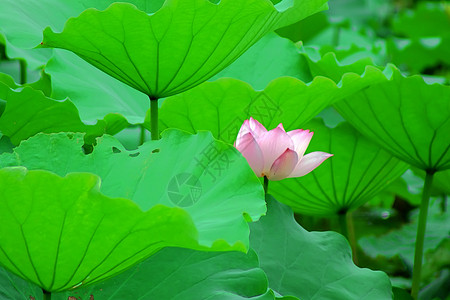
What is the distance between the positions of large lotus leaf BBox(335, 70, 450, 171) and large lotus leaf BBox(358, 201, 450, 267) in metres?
0.42

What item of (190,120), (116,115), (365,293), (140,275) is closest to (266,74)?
(190,120)

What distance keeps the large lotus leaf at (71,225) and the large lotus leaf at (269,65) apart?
71 centimetres

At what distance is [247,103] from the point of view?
110 cm

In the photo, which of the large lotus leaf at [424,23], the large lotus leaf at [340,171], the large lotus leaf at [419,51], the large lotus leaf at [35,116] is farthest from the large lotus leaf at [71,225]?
the large lotus leaf at [424,23]

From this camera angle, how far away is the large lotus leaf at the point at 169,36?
894mm

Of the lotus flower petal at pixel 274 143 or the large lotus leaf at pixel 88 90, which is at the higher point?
the lotus flower petal at pixel 274 143

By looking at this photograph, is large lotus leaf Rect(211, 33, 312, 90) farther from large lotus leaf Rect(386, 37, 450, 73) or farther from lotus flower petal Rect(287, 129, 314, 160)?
large lotus leaf Rect(386, 37, 450, 73)

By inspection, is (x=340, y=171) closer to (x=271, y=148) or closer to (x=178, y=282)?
(x=271, y=148)

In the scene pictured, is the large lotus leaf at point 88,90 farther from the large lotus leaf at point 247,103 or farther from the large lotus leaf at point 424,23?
the large lotus leaf at point 424,23

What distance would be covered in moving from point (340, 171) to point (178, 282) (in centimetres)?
57

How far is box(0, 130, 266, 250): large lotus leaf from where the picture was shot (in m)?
0.80

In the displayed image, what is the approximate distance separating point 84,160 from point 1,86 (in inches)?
9.8

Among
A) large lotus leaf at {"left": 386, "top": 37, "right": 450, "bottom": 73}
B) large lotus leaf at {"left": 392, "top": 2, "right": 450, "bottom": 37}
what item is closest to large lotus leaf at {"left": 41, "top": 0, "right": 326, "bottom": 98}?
large lotus leaf at {"left": 386, "top": 37, "right": 450, "bottom": 73}

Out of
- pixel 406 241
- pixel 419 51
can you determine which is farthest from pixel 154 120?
pixel 419 51
